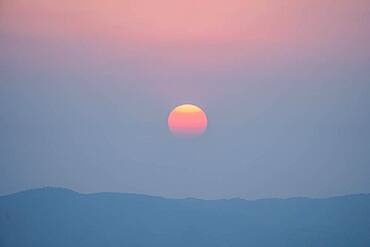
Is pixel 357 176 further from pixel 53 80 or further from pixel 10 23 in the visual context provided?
pixel 10 23

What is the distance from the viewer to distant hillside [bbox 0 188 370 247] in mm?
3879

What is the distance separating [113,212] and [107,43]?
154 cm

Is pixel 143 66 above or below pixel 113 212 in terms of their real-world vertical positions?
above

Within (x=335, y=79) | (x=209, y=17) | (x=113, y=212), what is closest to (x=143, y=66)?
(x=209, y=17)

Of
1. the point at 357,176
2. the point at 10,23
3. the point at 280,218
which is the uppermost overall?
the point at 10,23

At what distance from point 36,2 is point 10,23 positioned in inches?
11.7

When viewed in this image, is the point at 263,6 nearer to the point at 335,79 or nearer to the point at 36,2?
the point at 335,79

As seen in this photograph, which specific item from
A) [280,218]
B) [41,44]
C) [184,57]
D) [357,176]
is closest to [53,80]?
[41,44]

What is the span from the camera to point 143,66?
3891 mm

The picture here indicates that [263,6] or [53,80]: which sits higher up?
[263,6]

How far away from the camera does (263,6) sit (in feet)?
12.6

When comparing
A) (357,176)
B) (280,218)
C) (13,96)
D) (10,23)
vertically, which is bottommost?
(280,218)

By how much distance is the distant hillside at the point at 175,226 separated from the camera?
3.88 metres

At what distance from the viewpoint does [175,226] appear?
13.1 ft
